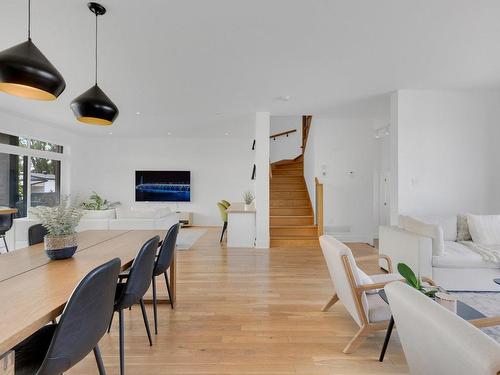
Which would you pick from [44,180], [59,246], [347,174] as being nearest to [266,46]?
[59,246]

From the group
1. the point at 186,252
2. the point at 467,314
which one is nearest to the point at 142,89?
the point at 186,252

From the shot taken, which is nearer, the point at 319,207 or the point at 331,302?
the point at 331,302

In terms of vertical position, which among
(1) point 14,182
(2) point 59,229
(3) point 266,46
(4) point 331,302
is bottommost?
(4) point 331,302

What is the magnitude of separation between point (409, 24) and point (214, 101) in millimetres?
3095

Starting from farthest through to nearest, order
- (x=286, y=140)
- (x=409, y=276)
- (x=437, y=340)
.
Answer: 1. (x=286, y=140)
2. (x=409, y=276)
3. (x=437, y=340)

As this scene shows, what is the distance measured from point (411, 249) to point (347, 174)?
3067 mm

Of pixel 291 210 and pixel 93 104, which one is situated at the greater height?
pixel 93 104

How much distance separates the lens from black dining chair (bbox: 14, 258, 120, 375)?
106 centimetres

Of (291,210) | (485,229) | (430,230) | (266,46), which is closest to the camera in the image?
(266,46)

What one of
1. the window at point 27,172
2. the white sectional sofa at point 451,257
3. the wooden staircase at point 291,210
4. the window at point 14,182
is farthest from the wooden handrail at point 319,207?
the window at point 14,182

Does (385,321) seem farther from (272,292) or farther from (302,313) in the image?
(272,292)

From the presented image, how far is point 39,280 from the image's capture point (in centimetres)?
145

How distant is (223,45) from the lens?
2828 millimetres

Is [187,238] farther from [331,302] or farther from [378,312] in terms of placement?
[378,312]
